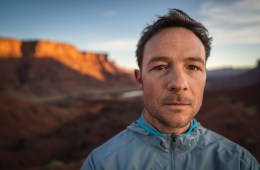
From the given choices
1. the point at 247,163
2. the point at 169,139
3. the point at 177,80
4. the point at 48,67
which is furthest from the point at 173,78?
the point at 48,67

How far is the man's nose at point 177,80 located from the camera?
1.38 m

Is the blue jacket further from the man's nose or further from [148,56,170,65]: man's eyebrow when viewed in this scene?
[148,56,170,65]: man's eyebrow

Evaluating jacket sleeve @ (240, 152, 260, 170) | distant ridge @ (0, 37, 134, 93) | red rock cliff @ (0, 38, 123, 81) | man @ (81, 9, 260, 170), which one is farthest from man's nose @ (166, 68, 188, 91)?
red rock cliff @ (0, 38, 123, 81)

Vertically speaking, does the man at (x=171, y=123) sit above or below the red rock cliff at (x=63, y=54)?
below

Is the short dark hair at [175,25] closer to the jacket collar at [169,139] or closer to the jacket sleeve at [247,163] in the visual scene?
the jacket collar at [169,139]

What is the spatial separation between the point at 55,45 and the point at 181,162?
284 ft

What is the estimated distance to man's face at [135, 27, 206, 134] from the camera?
1.41 meters

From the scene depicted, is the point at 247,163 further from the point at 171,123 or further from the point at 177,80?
the point at 177,80

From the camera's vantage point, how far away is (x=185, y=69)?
149 cm

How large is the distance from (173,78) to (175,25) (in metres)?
0.44

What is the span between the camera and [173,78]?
1.42 meters

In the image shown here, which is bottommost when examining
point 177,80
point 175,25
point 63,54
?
point 177,80

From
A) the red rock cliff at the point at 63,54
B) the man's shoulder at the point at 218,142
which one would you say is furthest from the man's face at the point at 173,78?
the red rock cliff at the point at 63,54

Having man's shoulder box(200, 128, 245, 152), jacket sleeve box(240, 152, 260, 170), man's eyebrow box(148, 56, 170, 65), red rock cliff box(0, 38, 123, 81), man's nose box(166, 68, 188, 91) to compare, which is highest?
red rock cliff box(0, 38, 123, 81)
